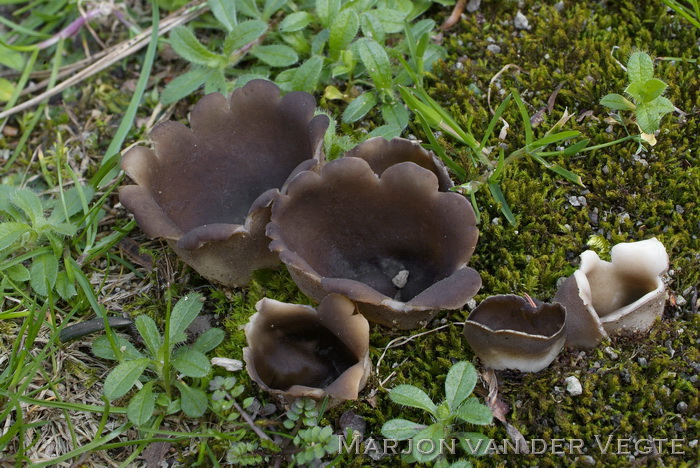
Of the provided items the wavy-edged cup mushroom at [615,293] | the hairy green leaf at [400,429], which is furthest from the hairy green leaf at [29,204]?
the wavy-edged cup mushroom at [615,293]

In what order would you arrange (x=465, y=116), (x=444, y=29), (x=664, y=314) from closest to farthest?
(x=664, y=314) < (x=465, y=116) < (x=444, y=29)

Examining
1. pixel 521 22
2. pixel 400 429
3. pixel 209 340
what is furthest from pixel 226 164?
pixel 521 22

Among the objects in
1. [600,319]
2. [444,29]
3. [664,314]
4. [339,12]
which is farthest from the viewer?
[444,29]

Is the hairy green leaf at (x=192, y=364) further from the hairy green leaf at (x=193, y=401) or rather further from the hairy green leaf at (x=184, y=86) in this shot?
the hairy green leaf at (x=184, y=86)

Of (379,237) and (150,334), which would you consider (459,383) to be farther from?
(150,334)

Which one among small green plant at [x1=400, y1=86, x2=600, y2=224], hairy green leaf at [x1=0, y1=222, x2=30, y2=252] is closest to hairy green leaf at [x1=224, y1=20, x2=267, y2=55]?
small green plant at [x1=400, y1=86, x2=600, y2=224]

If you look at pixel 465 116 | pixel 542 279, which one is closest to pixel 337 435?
pixel 542 279

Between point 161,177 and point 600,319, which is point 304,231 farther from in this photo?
point 600,319
